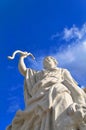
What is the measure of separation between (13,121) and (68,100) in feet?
6.20

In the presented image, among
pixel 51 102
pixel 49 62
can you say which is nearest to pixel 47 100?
pixel 51 102

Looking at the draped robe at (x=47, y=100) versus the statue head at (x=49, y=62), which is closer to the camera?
the draped robe at (x=47, y=100)

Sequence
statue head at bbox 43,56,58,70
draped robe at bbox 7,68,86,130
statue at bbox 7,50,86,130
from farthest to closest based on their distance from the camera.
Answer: statue head at bbox 43,56,58,70 → draped robe at bbox 7,68,86,130 → statue at bbox 7,50,86,130

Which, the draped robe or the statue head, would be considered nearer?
the draped robe

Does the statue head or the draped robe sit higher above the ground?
the statue head

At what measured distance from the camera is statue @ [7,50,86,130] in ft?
28.4

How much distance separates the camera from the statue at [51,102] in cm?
864

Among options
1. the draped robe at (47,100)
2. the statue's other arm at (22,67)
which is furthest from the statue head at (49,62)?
the statue's other arm at (22,67)

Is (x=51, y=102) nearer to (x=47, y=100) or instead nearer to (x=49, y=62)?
(x=47, y=100)

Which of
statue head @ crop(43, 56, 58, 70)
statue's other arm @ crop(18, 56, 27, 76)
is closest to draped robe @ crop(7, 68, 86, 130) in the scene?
statue head @ crop(43, 56, 58, 70)

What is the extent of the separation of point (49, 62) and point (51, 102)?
96.2 inches

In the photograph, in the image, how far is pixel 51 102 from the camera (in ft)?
30.7

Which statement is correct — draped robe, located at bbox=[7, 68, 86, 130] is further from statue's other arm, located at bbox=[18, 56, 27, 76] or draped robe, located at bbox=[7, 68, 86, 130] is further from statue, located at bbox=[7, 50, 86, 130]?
statue's other arm, located at bbox=[18, 56, 27, 76]

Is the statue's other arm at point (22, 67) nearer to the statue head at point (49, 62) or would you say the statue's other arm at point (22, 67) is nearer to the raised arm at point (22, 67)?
the raised arm at point (22, 67)
